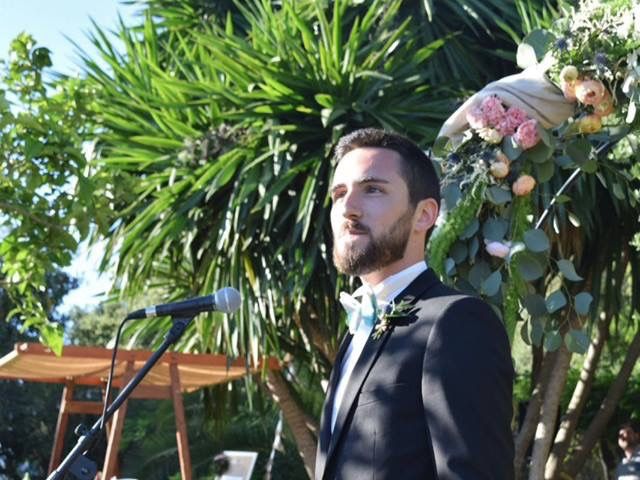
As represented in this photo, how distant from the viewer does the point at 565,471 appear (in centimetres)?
923

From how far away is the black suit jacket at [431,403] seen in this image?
2.28 meters

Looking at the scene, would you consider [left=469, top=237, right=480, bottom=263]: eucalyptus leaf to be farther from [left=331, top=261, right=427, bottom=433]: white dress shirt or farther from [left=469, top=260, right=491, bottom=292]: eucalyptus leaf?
[left=331, top=261, right=427, bottom=433]: white dress shirt

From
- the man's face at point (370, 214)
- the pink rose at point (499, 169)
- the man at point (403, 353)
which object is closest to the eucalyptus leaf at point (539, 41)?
the pink rose at point (499, 169)

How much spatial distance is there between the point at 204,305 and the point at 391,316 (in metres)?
0.64

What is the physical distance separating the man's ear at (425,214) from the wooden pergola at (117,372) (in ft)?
17.0

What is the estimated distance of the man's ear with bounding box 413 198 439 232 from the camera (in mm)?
2675

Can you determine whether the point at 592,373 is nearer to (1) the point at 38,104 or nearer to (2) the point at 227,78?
(2) the point at 227,78

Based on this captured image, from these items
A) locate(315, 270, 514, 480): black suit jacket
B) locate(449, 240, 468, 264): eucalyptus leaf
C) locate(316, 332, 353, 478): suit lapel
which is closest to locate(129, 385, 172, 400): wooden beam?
locate(449, 240, 468, 264): eucalyptus leaf

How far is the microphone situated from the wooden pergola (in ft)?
15.3

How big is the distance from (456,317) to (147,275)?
6.96 meters

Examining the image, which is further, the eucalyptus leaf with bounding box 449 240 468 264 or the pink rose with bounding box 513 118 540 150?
the eucalyptus leaf with bounding box 449 240 468 264

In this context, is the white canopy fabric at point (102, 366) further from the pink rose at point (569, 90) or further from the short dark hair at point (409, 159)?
the short dark hair at point (409, 159)

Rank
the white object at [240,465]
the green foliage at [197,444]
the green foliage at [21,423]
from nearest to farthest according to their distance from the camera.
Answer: the white object at [240,465] → the green foliage at [197,444] → the green foliage at [21,423]

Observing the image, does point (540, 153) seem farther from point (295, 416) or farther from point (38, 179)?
point (295, 416)
